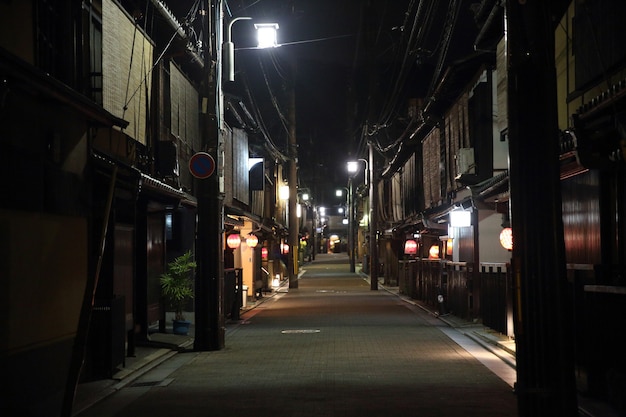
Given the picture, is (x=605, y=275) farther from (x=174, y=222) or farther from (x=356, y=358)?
(x=174, y=222)

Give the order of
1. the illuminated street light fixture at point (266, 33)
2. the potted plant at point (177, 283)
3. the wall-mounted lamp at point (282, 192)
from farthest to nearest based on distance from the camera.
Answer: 1. the wall-mounted lamp at point (282, 192)
2. the illuminated street light fixture at point (266, 33)
3. the potted plant at point (177, 283)

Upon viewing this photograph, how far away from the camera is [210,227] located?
17.2 meters

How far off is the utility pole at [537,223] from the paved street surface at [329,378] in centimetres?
300

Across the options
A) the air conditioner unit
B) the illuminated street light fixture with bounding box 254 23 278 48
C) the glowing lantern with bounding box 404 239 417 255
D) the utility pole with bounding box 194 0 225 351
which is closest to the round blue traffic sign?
the utility pole with bounding box 194 0 225 351

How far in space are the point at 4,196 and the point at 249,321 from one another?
1650cm

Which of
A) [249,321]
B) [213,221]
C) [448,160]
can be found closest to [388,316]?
[249,321]

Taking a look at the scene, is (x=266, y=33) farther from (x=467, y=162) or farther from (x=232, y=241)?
(x=232, y=241)

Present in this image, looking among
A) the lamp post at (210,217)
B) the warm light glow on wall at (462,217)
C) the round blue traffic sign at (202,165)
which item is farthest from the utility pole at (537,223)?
the warm light glow on wall at (462,217)

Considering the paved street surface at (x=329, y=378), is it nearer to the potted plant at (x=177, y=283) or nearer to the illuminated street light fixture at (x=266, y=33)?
the potted plant at (x=177, y=283)

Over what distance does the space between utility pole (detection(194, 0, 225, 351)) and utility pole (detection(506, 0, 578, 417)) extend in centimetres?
1079

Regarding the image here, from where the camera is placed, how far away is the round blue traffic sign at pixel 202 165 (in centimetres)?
1634

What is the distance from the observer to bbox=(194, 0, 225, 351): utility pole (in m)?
17.0

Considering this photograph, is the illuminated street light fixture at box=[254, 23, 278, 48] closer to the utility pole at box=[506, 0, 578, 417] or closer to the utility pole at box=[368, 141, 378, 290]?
the utility pole at box=[506, 0, 578, 417]

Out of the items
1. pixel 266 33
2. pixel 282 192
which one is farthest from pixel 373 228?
pixel 266 33
